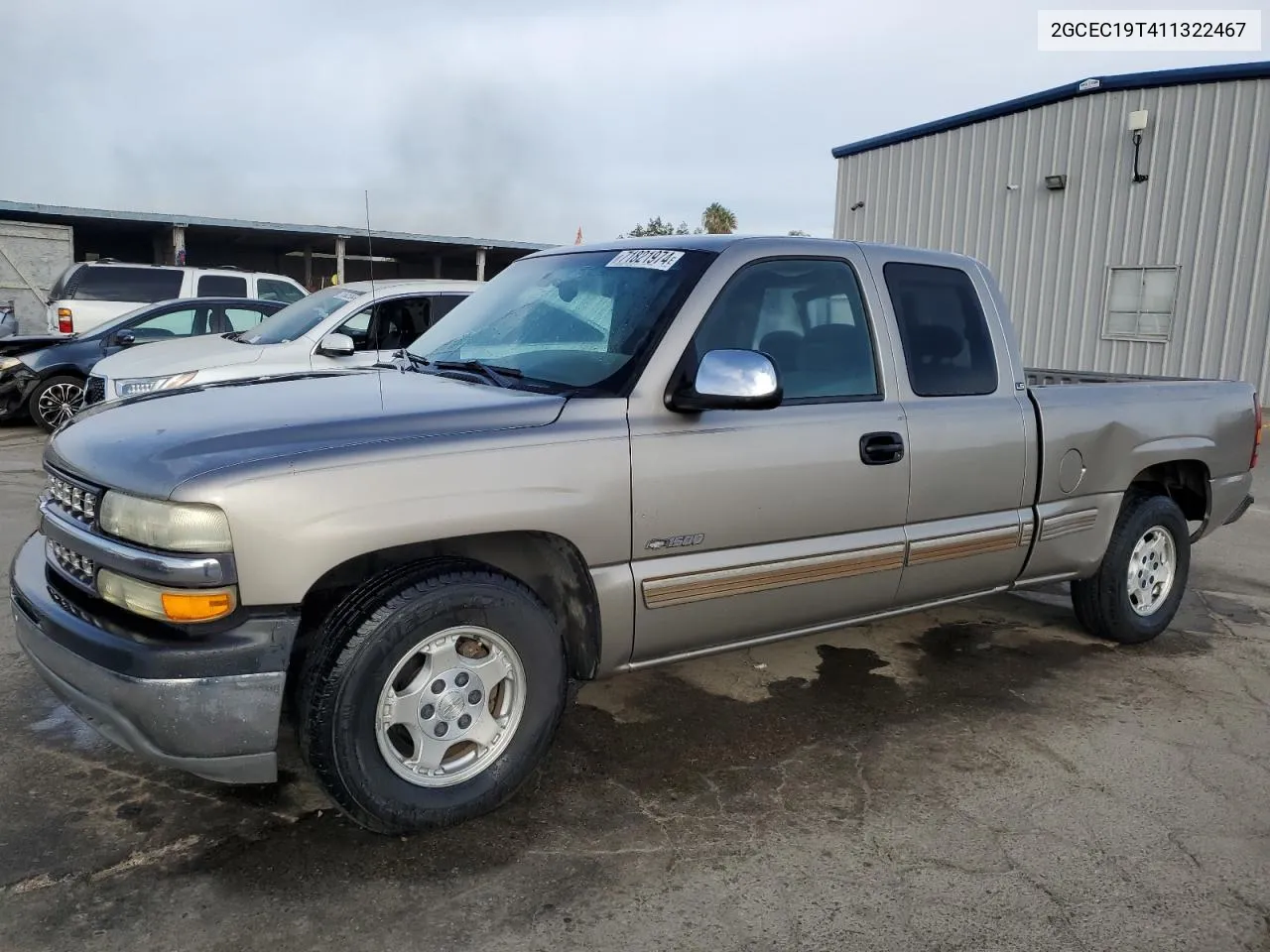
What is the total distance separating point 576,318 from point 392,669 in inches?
59.2

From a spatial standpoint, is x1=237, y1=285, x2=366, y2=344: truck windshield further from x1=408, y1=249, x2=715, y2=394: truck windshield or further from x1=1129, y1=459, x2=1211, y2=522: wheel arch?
x1=1129, y1=459, x2=1211, y2=522: wheel arch

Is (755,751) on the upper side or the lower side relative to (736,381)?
lower

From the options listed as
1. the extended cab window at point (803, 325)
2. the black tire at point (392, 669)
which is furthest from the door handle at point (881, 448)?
the black tire at point (392, 669)

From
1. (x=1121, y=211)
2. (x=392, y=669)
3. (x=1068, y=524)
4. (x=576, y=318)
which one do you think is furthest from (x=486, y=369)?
(x=1121, y=211)

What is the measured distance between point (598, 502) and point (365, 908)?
1298 millimetres

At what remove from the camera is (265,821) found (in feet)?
9.96

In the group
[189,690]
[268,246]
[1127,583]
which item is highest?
[268,246]

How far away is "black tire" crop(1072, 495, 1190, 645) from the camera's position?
4.75m

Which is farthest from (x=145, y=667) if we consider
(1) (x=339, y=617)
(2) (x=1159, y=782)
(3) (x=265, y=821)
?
(2) (x=1159, y=782)

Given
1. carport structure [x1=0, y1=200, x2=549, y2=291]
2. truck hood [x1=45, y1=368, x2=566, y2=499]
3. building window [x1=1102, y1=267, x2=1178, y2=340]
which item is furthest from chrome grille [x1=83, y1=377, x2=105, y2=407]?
building window [x1=1102, y1=267, x2=1178, y2=340]

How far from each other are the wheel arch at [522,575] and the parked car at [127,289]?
11.1 m

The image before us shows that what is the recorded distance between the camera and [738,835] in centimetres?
303

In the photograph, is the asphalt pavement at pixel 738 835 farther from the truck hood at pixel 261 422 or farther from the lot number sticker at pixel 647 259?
the lot number sticker at pixel 647 259

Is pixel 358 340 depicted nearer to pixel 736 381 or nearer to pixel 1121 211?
pixel 736 381
